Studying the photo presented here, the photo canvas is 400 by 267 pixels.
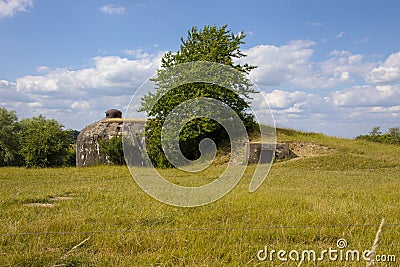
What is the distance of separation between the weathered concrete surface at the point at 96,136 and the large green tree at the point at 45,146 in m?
1.52

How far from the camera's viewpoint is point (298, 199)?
6.88 m

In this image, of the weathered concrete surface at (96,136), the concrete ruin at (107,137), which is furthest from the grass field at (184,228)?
the weathered concrete surface at (96,136)

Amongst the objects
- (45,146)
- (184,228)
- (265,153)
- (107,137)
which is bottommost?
(184,228)

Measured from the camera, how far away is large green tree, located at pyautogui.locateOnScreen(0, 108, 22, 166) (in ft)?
95.6

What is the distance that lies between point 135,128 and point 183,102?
12.1ft

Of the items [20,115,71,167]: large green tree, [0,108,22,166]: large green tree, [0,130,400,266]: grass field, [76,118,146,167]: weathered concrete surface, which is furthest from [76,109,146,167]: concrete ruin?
[0,130,400,266]: grass field

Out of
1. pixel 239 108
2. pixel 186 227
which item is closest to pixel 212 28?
pixel 239 108

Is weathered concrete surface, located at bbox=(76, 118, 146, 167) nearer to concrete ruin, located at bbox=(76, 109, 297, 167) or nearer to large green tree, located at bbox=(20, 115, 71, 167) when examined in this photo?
concrete ruin, located at bbox=(76, 109, 297, 167)

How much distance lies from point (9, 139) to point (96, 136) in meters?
13.6

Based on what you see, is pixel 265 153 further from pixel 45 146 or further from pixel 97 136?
pixel 45 146

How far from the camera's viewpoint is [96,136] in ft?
70.9

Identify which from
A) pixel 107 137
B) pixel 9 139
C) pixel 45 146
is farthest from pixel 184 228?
pixel 9 139

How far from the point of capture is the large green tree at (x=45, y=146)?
18.9 metres

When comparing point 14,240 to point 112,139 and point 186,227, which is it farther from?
point 112,139
